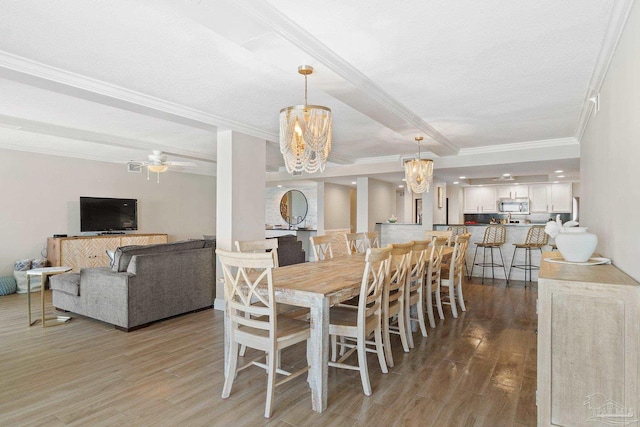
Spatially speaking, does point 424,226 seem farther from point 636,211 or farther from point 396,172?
point 636,211

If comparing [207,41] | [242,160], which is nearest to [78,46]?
[207,41]

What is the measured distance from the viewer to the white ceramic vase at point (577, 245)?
97.8 inches

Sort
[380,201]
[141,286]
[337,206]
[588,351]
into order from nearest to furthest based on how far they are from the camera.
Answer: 1. [588,351]
2. [141,286]
3. [380,201]
4. [337,206]

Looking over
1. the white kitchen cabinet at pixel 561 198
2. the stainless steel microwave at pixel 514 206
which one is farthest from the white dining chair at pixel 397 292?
the white kitchen cabinet at pixel 561 198

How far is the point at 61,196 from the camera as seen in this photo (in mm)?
7078

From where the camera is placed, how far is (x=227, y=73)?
3205 millimetres

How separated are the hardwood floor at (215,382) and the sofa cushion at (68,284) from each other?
18.2 inches

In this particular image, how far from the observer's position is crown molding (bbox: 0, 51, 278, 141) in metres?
2.88

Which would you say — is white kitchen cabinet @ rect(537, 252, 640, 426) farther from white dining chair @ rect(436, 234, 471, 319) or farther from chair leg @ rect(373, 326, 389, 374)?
white dining chair @ rect(436, 234, 471, 319)

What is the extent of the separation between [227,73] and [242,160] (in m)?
1.83

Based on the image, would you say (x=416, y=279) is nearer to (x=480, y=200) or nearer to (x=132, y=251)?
(x=132, y=251)

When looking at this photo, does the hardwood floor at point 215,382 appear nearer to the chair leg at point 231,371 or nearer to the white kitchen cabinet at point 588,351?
the chair leg at point 231,371

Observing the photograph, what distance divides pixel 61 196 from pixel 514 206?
11.2 meters

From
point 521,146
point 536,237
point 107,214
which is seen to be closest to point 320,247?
point 521,146
